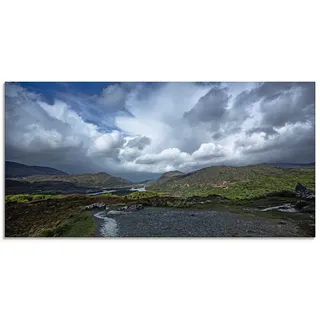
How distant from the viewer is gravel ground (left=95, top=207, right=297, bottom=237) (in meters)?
2.55

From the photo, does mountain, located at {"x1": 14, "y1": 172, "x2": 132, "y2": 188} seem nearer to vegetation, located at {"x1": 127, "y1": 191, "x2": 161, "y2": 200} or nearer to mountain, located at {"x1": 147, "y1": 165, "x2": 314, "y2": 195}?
vegetation, located at {"x1": 127, "y1": 191, "x2": 161, "y2": 200}

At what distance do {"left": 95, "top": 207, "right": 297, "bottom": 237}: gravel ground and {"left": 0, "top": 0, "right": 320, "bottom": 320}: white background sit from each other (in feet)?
0.29

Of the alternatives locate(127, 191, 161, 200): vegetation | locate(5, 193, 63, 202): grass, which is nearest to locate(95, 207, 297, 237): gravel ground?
locate(127, 191, 161, 200): vegetation

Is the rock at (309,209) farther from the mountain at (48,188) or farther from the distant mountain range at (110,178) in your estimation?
the mountain at (48,188)

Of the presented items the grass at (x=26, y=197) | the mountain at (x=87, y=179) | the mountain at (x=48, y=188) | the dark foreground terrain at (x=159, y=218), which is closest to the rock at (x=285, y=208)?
the dark foreground terrain at (x=159, y=218)

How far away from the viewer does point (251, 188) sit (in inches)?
108

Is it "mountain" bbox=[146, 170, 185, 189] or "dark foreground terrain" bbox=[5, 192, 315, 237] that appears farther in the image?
"mountain" bbox=[146, 170, 185, 189]
